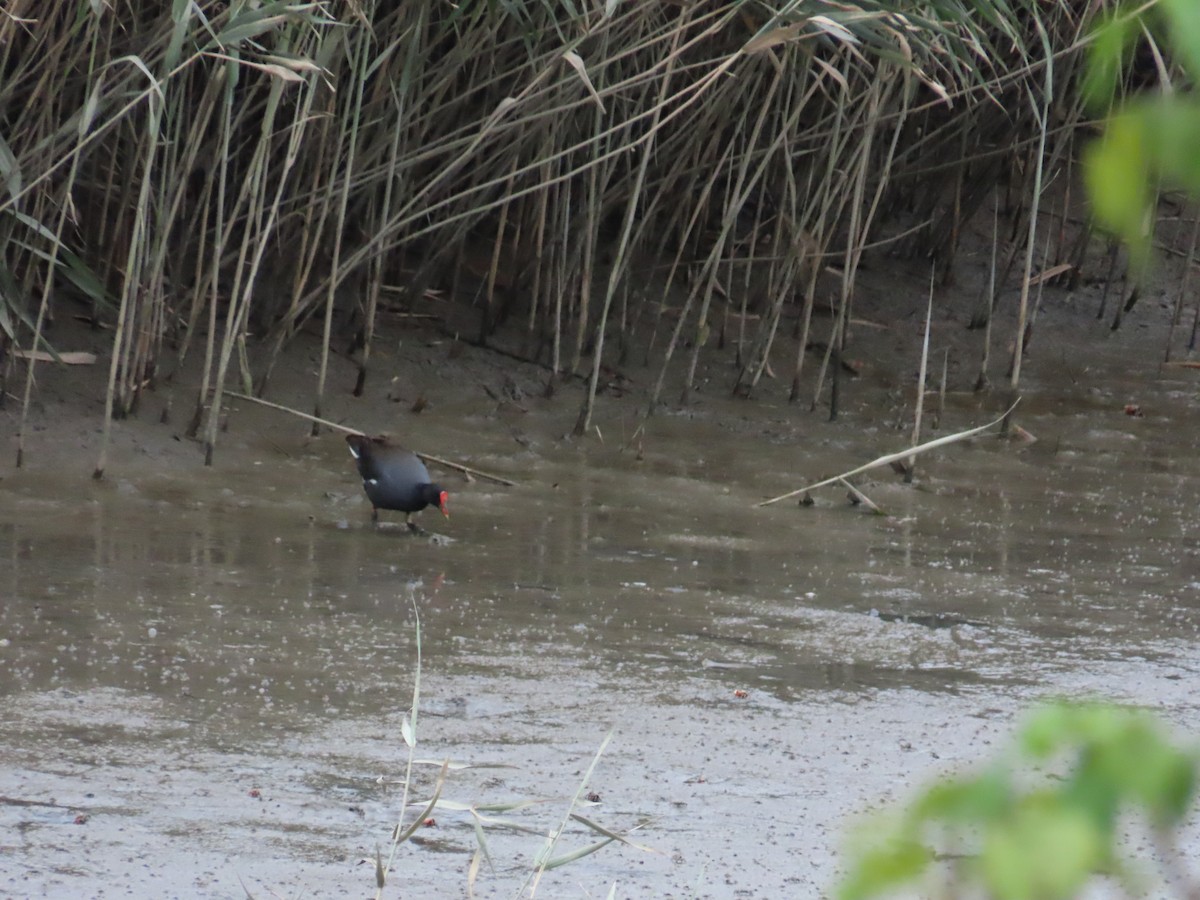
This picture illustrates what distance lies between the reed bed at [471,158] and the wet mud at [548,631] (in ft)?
1.07

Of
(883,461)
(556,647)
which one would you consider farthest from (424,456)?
(556,647)

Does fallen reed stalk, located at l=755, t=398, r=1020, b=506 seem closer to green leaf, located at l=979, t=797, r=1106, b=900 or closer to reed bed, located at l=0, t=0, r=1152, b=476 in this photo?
reed bed, located at l=0, t=0, r=1152, b=476

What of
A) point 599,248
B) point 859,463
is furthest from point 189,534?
point 599,248

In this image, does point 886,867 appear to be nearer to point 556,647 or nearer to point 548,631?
point 556,647

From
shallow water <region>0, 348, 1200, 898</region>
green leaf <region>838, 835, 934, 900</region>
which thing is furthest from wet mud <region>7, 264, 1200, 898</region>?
green leaf <region>838, 835, 934, 900</region>

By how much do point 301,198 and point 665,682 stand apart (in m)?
2.80

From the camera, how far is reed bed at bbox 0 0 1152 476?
502cm

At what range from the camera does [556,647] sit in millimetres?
3959

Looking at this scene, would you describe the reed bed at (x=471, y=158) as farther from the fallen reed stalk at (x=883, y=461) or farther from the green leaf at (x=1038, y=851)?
the green leaf at (x=1038, y=851)

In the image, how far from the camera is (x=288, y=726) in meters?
3.23

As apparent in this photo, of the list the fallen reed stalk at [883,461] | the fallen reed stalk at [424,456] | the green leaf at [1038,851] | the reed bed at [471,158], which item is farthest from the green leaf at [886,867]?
the fallen reed stalk at [424,456]

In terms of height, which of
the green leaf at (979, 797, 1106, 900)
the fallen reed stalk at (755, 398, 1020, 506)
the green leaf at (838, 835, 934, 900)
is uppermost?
the green leaf at (979, 797, 1106, 900)

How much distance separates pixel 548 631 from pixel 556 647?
0.15 meters

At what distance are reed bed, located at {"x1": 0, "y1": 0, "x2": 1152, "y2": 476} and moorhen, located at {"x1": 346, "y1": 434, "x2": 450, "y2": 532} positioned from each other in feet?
1.94
